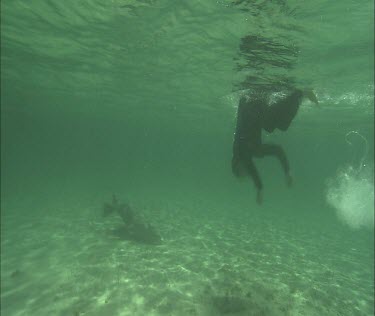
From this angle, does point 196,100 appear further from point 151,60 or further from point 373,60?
point 373,60

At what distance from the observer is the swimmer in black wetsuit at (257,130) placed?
847 cm

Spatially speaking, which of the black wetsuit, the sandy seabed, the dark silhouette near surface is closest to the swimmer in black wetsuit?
the black wetsuit

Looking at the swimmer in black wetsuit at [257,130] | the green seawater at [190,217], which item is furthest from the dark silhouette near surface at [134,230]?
the swimmer in black wetsuit at [257,130]

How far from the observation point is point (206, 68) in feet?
67.3

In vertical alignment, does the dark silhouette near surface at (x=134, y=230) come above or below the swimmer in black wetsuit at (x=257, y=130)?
below

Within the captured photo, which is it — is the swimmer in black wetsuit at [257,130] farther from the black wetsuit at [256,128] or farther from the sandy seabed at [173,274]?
the sandy seabed at [173,274]

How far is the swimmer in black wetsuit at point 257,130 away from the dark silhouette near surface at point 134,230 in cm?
869

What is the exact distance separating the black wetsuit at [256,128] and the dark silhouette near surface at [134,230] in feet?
28.5

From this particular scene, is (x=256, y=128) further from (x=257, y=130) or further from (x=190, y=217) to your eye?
(x=190, y=217)

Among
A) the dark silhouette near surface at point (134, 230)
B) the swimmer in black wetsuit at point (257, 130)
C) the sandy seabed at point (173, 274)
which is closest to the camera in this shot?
the swimmer in black wetsuit at point (257, 130)

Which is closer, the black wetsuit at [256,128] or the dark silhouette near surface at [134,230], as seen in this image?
the black wetsuit at [256,128]

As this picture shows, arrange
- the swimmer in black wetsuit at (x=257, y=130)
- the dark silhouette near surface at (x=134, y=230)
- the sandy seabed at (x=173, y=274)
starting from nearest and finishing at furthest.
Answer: the swimmer in black wetsuit at (x=257, y=130)
the sandy seabed at (x=173, y=274)
the dark silhouette near surface at (x=134, y=230)

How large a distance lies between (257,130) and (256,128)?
66mm

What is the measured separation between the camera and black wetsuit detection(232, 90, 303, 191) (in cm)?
848
